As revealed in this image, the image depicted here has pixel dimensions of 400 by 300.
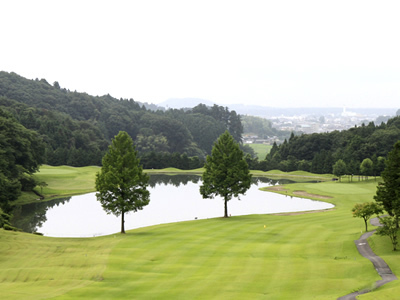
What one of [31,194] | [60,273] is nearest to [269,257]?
[60,273]

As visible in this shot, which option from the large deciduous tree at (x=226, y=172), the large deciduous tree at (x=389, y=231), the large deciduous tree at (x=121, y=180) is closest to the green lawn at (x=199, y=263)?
the large deciduous tree at (x=389, y=231)

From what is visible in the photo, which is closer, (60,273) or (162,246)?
(60,273)

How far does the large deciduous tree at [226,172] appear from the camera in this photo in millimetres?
61906

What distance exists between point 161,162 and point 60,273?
12152 centimetres

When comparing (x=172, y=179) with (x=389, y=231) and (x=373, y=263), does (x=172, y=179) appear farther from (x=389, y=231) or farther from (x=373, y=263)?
(x=373, y=263)

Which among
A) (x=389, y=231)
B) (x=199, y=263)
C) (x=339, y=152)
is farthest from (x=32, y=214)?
(x=339, y=152)

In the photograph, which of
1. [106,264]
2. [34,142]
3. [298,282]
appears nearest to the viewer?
[298,282]

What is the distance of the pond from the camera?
60.4m

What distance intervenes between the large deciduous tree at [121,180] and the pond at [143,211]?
24.0 ft

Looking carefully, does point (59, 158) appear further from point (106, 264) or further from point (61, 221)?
point (106, 264)

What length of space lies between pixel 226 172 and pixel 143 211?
54.0 feet

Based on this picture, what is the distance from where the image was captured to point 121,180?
162ft

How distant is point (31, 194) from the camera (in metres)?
85.7

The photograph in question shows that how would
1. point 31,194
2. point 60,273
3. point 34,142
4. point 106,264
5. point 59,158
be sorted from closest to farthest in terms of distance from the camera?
1. point 60,273
2. point 106,264
3. point 31,194
4. point 34,142
5. point 59,158
